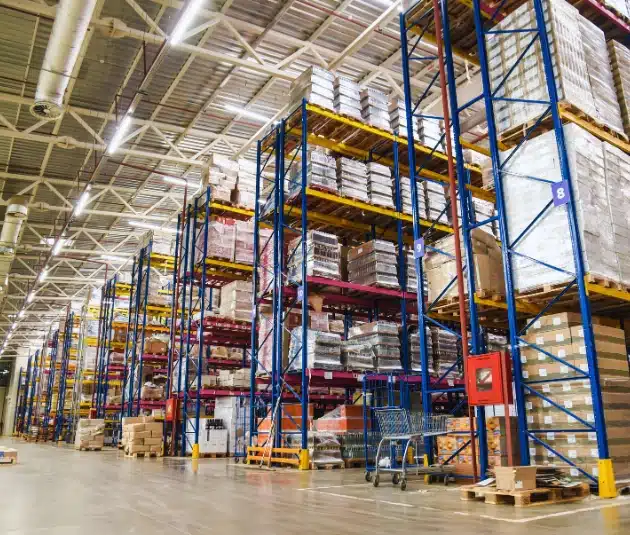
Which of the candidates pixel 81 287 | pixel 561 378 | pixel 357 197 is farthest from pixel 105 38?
pixel 81 287

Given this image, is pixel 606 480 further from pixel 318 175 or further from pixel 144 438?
pixel 144 438

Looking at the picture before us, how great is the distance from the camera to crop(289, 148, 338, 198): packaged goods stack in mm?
11055

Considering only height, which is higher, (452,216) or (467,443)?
(452,216)

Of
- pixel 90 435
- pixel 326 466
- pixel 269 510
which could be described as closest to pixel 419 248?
pixel 326 466

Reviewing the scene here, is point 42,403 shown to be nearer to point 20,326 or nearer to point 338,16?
point 20,326

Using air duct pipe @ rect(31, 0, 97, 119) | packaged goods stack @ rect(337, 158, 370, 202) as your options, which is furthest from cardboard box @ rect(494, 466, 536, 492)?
air duct pipe @ rect(31, 0, 97, 119)

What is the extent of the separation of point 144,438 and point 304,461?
6.42m

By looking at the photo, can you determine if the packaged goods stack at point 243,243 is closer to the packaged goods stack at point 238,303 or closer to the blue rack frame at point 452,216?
the packaged goods stack at point 238,303

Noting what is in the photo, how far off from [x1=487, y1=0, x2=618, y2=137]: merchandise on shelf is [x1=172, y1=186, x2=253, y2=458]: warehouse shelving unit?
26.2 feet

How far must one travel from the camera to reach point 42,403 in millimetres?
35031

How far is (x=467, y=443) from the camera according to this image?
7.41 metres

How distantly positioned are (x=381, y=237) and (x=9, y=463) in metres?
9.66

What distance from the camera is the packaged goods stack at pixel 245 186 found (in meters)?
14.7

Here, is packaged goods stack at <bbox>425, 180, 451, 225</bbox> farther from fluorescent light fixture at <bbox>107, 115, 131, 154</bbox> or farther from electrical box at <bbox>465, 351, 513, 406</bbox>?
fluorescent light fixture at <bbox>107, 115, 131, 154</bbox>
